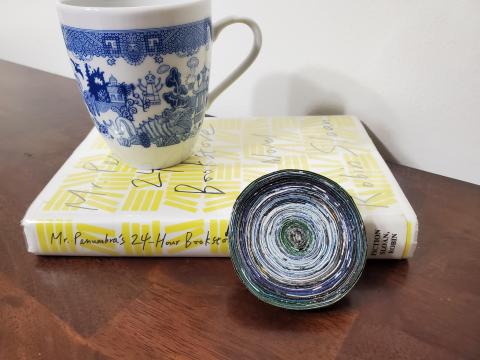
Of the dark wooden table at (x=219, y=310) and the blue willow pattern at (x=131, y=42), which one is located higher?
the blue willow pattern at (x=131, y=42)

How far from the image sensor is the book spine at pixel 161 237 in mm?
331

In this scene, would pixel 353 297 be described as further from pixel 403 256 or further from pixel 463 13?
pixel 463 13

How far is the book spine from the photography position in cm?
33

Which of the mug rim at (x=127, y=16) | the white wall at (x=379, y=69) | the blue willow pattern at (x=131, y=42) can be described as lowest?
the white wall at (x=379, y=69)

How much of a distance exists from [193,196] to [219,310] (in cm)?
10

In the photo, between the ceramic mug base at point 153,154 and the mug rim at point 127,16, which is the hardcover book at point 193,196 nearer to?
the ceramic mug base at point 153,154

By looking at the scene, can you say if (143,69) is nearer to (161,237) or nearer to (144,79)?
(144,79)

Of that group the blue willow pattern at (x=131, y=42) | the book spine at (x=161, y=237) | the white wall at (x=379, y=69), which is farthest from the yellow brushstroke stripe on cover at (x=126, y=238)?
the white wall at (x=379, y=69)

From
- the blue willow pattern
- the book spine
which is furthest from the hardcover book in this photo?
the blue willow pattern

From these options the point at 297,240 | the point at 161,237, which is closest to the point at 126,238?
the point at 161,237

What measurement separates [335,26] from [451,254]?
0.25 meters

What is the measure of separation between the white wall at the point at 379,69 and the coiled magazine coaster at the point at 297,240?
19cm

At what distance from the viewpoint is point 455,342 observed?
278 mm

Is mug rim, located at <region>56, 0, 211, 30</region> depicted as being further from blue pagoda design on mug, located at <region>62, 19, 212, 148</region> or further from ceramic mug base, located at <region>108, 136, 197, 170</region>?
ceramic mug base, located at <region>108, 136, 197, 170</region>
